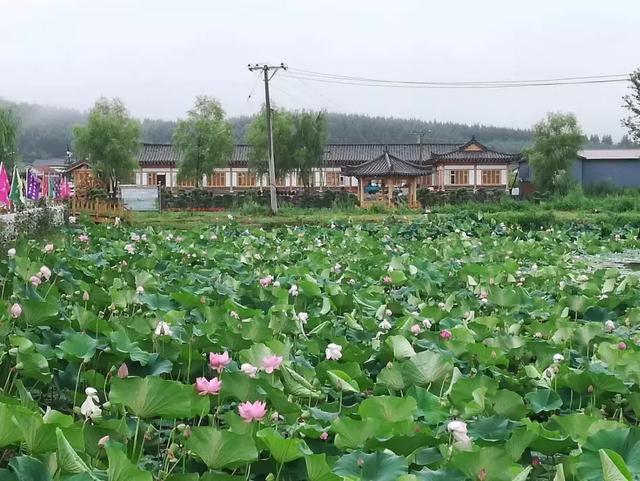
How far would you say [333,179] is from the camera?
42.2 metres

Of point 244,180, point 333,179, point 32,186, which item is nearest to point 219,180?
point 244,180

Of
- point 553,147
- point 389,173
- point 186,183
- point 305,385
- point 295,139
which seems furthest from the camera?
point 186,183

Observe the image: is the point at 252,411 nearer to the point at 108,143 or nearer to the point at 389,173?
the point at 389,173

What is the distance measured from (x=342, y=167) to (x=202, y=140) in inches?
273

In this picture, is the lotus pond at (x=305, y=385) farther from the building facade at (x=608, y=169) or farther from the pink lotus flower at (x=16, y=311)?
the building facade at (x=608, y=169)

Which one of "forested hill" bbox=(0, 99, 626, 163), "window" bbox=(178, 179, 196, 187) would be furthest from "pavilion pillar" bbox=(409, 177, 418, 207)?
"forested hill" bbox=(0, 99, 626, 163)

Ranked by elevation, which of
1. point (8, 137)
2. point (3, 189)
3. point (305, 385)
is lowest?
point (305, 385)

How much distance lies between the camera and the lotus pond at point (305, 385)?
1336 millimetres

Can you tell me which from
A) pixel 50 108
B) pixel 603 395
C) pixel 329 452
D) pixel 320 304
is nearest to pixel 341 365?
pixel 329 452

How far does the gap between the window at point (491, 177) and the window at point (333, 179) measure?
735 centimetres

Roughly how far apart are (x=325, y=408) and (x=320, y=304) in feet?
5.84

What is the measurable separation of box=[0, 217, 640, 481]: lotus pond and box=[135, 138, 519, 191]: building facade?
33.0 m

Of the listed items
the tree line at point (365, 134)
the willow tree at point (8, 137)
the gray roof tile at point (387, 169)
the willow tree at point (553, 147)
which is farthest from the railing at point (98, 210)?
the tree line at point (365, 134)

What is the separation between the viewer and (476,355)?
8.15 feet
